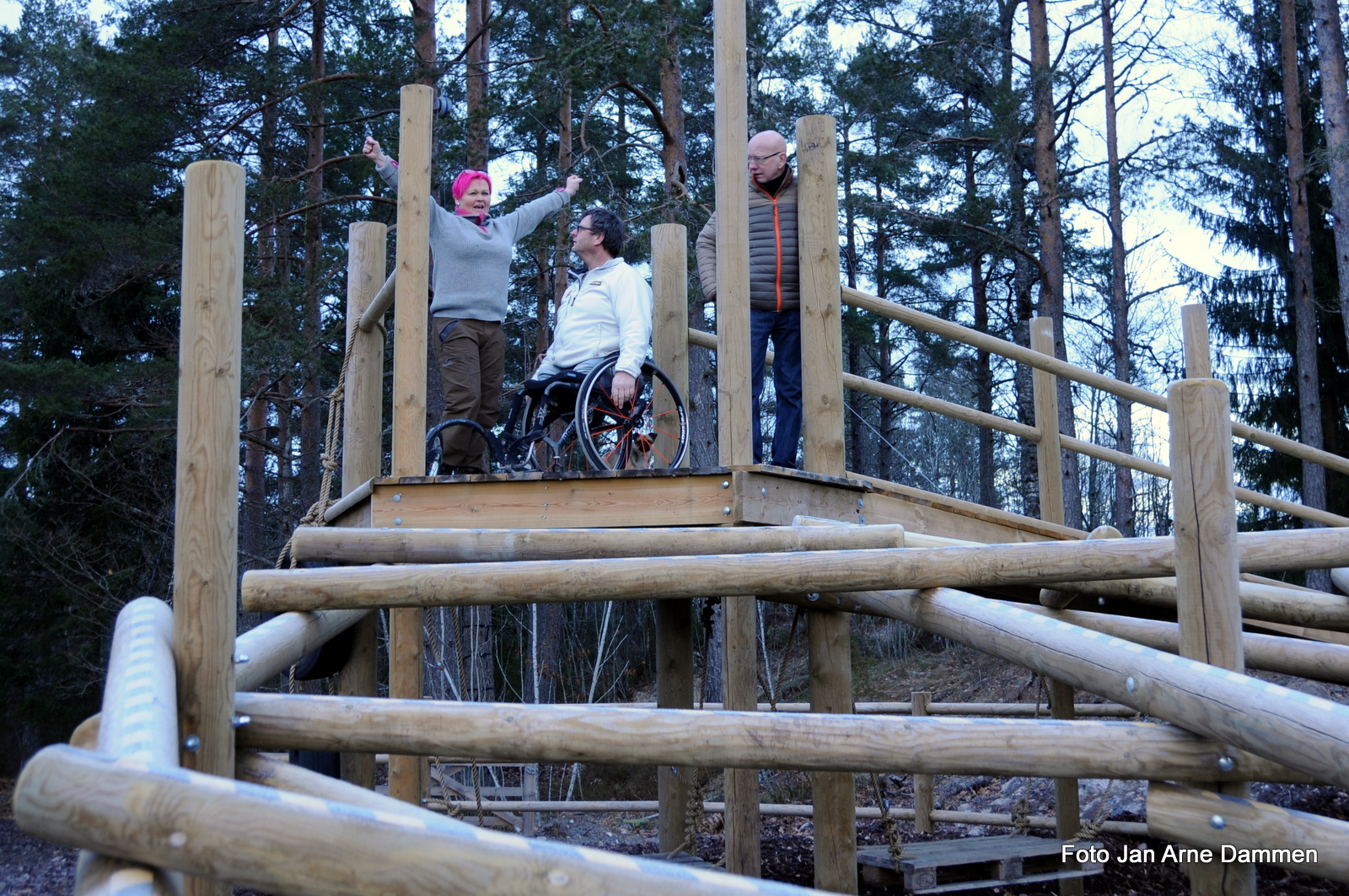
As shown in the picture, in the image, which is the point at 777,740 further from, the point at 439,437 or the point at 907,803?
the point at 907,803

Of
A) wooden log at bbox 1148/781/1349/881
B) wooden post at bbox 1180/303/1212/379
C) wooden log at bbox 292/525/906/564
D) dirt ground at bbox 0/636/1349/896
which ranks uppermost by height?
wooden post at bbox 1180/303/1212/379

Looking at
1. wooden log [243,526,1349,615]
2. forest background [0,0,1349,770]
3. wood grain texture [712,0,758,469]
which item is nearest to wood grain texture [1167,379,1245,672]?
wooden log [243,526,1349,615]

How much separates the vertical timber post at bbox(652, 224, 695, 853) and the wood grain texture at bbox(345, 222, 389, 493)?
4.59ft

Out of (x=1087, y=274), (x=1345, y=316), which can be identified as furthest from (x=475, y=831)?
(x=1087, y=274)

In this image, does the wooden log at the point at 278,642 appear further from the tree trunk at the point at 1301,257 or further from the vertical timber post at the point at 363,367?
the tree trunk at the point at 1301,257

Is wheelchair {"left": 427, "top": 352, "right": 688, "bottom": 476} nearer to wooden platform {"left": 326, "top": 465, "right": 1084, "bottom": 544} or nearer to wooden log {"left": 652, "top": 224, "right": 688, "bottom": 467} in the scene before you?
wooden log {"left": 652, "top": 224, "right": 688, "bottom": 467}

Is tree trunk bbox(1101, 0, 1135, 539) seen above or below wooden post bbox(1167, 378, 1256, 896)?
above

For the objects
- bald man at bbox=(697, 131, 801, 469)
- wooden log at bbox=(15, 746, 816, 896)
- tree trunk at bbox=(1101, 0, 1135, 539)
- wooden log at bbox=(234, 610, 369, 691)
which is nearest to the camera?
wooden log at bbox=(15, 746, 816, 896)

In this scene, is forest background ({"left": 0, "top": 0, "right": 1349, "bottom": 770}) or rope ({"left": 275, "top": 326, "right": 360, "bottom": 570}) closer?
rope ({"left": 275, "top": 326, "right": 360, "bottom": 570})

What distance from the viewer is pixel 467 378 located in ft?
18.2

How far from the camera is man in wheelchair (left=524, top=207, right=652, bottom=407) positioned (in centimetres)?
530

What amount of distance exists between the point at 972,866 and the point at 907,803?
5718 mm

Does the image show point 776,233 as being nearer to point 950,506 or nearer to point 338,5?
point 950,506

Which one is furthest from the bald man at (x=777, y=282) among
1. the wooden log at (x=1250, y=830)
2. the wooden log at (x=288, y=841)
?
the wooden log at (x=288, y=841)
